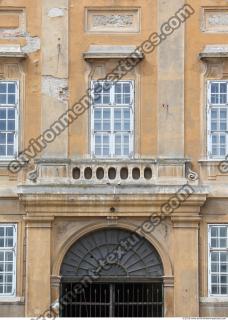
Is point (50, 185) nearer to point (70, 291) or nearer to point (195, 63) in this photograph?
point (70, 291)

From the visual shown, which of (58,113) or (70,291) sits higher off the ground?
(58,113)

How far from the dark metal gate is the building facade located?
0.8 inches

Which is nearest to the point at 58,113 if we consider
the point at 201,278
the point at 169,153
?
the point at 169,153

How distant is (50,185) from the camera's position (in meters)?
25.8

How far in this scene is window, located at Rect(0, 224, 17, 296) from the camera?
2588 cm

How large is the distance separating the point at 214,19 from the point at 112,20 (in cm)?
218

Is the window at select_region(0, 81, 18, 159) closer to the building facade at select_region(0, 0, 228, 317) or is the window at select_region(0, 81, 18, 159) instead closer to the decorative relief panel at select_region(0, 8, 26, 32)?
the building facade at select_region(0, 0, 228, 317)

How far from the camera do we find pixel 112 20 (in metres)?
26.6

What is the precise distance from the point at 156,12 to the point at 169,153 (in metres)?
3.05

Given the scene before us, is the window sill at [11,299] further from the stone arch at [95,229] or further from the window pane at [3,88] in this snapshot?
the window pane at [3,88]

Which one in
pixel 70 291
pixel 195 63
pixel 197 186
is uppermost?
pixel 195 63

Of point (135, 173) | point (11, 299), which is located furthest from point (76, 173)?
point (11, 299)

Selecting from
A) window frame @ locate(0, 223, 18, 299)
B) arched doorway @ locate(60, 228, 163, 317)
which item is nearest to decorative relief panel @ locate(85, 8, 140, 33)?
arched doorway @ locate(60, 228, 163, 317)

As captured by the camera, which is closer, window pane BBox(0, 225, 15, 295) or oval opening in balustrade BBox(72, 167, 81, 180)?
window pane BBox(0, 225, 15, 295)
